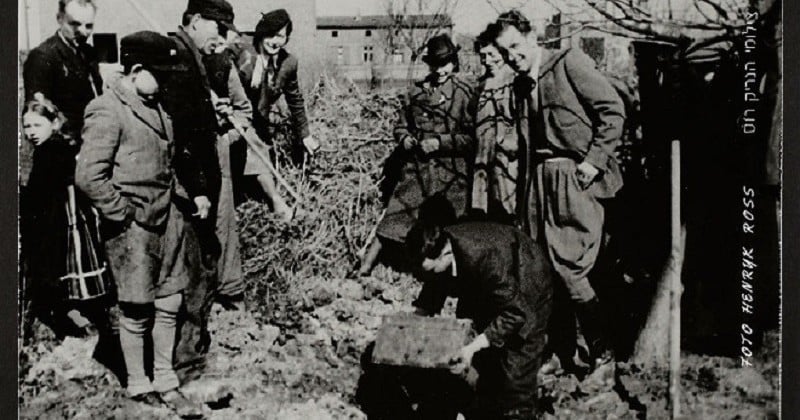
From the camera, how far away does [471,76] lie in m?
8.02

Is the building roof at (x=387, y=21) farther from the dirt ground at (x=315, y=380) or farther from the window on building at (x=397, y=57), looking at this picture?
the dirt ground at (x=315, y=380)

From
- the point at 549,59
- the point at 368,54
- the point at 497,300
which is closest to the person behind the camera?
the point at 497,300

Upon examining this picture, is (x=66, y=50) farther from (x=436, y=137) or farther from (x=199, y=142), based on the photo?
(x=436, y=137)

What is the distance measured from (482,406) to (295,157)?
2.32 meters

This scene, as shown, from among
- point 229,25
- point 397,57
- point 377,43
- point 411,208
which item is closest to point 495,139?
point 411,208

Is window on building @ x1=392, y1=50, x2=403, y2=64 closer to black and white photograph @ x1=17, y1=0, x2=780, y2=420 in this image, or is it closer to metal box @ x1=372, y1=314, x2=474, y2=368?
black and white photograph @ x1=17, y1=0, x2=780, y2=420

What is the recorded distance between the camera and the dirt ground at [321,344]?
798 cm

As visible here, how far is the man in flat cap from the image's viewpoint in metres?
8.00

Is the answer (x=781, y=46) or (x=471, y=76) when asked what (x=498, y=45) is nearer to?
(x=471, y=76)

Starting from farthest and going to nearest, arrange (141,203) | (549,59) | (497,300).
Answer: (549,59), (141,203), (497,300)

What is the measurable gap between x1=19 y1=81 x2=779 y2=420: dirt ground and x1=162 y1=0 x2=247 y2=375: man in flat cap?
0.56 ft

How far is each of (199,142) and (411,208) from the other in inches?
65.4

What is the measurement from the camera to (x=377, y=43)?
8.08 metres

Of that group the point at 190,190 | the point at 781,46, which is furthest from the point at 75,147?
the point at 781,46
